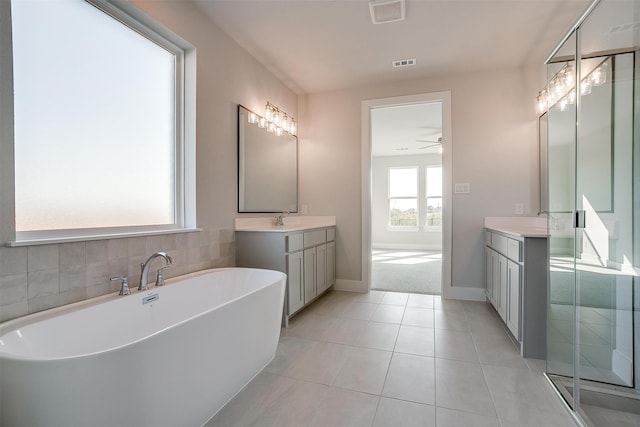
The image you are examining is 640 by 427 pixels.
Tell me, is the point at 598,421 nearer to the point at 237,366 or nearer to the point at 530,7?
the point at 237,366

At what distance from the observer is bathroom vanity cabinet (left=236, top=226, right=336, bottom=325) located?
2719 millimetres

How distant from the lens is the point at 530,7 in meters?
2.40

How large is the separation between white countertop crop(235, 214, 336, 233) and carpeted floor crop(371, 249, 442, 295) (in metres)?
A: 1.13

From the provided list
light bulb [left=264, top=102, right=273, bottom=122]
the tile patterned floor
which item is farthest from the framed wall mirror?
the tile patterned floor

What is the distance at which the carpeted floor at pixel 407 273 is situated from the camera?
408 centimetres

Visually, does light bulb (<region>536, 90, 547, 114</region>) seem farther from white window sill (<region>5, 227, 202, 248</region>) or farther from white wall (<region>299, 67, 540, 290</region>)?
white window sill (<region>5, 227, 202, 248</region>)

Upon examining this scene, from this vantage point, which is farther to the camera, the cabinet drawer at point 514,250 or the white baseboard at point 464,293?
the white baseboard at point 464,293

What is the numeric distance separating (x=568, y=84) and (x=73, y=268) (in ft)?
9.96

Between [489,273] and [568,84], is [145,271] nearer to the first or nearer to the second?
[568,84]

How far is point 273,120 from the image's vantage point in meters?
3.45

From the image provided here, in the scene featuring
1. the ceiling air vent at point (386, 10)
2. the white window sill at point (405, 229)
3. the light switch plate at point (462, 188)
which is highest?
the ceiling air vent at point (386, 10)

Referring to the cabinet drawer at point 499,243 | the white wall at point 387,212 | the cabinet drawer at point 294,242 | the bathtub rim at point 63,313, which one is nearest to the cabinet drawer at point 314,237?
the cabinet drawer at point 294,242

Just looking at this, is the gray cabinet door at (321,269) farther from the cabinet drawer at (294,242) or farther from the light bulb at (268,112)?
the light bulb at (268,112)

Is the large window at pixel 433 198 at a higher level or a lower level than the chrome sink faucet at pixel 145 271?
higher
